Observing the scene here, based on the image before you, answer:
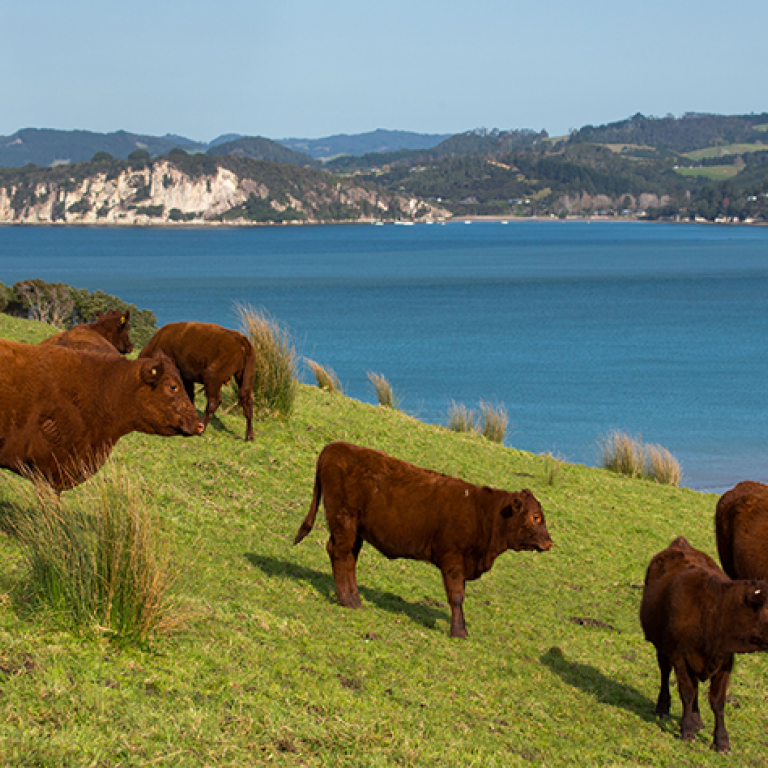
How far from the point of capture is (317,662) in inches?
258

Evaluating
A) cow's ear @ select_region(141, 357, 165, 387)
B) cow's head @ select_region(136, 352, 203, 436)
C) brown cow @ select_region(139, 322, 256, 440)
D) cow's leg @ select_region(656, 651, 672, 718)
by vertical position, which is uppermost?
cow's ear @ select_region(141, 357, 165, 387)

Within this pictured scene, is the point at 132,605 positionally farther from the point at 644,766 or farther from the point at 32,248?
the point at 32,248

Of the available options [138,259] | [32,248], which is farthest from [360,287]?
[32,248]

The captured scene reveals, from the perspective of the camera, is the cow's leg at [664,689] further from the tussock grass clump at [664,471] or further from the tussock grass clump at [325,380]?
the tussock grass clump at [325,380]

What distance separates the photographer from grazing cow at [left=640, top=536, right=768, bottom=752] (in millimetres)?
A: 6320

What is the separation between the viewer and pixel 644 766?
6.14 m

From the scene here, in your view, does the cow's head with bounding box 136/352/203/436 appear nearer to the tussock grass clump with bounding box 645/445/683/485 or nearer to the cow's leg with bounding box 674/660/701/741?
the cow's leg with bounding box 674/660/701/741

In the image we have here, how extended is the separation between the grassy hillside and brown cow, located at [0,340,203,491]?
1.20 feet

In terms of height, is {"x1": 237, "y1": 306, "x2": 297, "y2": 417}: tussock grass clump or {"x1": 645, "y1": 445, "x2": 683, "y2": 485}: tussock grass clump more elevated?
{"x1": 237, "y1": 306, "x2": 297, "y2": 417}: tussock grass clump

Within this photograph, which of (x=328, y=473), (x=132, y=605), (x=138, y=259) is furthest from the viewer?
(x=138, y=259)

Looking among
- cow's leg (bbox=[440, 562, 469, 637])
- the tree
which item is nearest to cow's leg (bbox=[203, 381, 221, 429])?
cow's leg (bbox=[440, 562, 469, 637])

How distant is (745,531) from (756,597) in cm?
240

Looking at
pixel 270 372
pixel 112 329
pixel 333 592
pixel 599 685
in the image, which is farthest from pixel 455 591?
pixel 270 372

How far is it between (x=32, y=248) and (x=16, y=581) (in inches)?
6861
